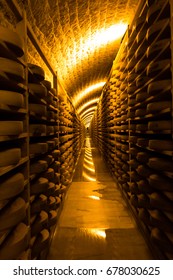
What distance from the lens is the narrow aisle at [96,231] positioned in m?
2.58

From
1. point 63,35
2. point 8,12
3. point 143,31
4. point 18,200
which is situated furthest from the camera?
point 63,35

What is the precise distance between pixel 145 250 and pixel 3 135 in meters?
1.99

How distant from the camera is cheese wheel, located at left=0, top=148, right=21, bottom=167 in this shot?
1387 mm

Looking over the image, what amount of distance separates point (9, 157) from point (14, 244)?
49 cm

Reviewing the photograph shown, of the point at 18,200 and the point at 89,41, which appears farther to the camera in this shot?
the point at 89,41

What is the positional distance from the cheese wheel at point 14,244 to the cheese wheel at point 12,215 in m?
0.10

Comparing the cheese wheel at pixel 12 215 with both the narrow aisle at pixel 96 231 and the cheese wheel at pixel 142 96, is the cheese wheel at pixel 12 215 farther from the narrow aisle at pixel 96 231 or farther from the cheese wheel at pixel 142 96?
the cheese wheel at pixel 142 96

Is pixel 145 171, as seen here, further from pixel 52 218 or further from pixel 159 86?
pixel 52 218

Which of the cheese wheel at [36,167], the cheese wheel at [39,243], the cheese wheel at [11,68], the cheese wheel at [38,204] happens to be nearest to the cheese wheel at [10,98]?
the cheese wheel at [11,68]

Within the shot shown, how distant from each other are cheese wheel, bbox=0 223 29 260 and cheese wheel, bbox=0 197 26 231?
0.34 feet

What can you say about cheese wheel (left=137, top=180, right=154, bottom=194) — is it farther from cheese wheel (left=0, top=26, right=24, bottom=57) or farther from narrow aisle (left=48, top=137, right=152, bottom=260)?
cheese wheel (left=0, top=26, right=24, bottom=57)
